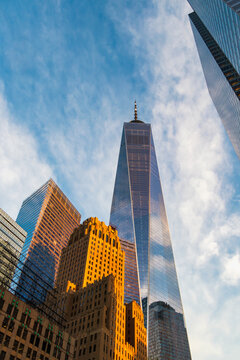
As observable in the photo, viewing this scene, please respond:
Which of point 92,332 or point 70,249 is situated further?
point 70,249

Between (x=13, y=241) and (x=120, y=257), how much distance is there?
4926cm

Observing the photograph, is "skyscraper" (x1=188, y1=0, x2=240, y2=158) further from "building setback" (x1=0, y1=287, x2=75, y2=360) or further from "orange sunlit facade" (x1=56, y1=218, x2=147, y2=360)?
"building setback" (x1=0, y1=287, x2=75, y2=360)

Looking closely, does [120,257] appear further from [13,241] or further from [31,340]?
[31,340]

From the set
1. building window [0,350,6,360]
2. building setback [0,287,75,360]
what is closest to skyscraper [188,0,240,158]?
building setback [0,287,75,360]

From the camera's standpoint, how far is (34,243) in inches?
7717

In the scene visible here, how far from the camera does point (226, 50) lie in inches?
3752

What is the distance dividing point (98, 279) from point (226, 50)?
93.7 metres

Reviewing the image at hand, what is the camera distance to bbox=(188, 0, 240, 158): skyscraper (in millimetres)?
74856

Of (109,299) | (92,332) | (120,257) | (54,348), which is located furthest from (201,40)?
(54,348)

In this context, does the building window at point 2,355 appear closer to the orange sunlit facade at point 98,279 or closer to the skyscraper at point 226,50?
the orange sunlit facade at point 98,279

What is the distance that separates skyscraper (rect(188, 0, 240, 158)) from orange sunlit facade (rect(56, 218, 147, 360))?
6944 centimetres

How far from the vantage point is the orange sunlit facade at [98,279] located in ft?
331

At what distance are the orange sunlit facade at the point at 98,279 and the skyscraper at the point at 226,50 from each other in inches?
2734

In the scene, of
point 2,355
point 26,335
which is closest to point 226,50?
point 26,335
